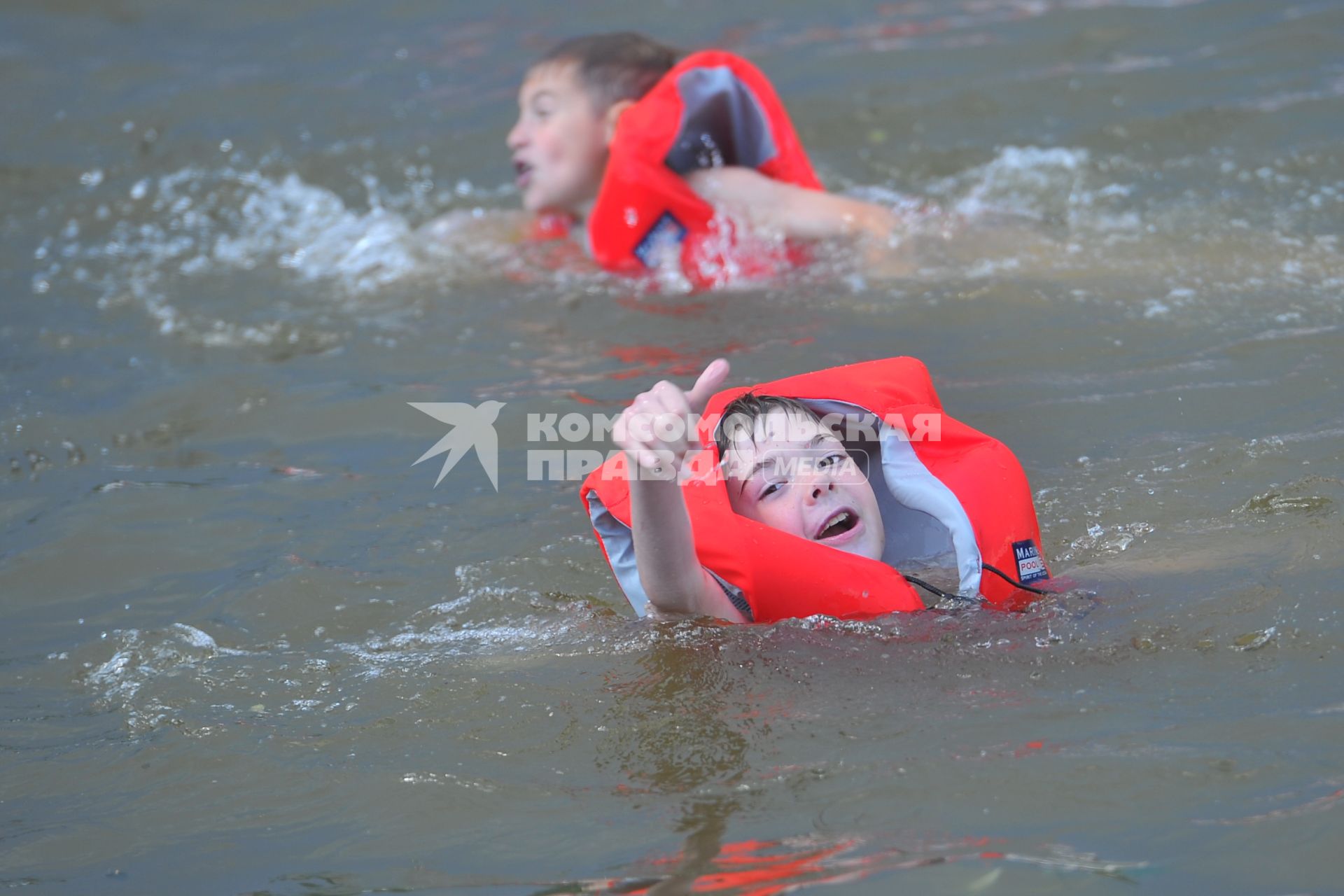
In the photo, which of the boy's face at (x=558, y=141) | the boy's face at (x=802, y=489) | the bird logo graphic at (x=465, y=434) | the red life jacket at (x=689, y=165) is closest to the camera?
the boy's face at (x=802, y=489)

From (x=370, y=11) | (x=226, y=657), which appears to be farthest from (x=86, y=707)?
(x=370, y=11)

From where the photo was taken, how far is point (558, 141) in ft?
17.9

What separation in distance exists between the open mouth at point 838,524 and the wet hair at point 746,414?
24 centimetres

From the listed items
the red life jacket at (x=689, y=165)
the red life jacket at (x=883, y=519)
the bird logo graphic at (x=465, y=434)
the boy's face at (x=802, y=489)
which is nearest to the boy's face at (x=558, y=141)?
the red life jacket at (x=689, y=165)

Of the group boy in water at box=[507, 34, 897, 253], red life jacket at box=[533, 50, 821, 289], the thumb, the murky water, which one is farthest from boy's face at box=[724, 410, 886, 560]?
boy in water at box=[507, 34, 897, 253]

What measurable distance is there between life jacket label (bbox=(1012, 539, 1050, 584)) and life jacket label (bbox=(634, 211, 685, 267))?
2.36 metres

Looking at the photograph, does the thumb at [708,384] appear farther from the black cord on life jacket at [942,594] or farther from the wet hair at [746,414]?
the black cord on life jacket at [942,594]

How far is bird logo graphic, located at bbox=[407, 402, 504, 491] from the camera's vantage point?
4.08 metres

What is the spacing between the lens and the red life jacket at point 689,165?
16.6ft

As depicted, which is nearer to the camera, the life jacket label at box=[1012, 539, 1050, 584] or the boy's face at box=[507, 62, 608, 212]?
the life jacket label at box=[1012, 539, 1050, 584]

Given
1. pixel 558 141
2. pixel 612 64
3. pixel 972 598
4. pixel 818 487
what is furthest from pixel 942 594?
pixel 612 64

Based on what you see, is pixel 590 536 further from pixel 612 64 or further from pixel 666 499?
pixel 612 64

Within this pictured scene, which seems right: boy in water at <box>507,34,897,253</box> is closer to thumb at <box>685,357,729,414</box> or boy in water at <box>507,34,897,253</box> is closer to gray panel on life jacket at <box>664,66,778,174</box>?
gray panel on life jacket at <box>664,66,778,174</box>

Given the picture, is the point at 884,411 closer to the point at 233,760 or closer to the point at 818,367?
the point at 818,367
